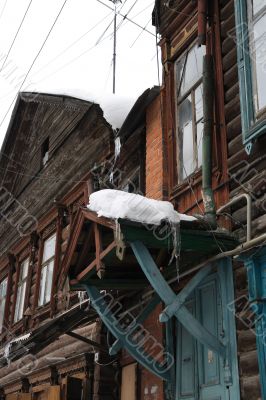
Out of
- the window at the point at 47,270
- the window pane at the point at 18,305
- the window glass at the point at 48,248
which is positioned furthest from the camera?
the window pane at the point at 18,305

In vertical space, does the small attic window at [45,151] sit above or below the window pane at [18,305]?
above

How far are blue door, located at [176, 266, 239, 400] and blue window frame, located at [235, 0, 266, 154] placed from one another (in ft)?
5.21

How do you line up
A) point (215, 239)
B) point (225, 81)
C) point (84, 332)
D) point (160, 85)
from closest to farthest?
1. point (215, 239)
2. point (225, 81)
3. point (160, 85)
4. point (84, 332)

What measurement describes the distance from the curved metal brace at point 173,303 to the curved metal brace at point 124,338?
108 centimetres

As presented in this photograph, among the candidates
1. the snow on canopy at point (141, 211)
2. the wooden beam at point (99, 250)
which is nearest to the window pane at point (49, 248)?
the wooden beam at point (99, 250)

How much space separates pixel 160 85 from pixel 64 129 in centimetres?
523

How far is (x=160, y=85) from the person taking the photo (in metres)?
7.61

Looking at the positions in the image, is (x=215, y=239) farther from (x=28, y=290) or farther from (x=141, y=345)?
(x=28, y=290)

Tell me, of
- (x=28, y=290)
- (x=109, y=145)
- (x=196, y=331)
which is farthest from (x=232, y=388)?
(x=28, y=290)

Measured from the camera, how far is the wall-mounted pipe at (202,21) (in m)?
6.27

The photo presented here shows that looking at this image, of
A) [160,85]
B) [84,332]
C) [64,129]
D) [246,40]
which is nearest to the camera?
[246,40]

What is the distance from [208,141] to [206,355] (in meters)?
2.32

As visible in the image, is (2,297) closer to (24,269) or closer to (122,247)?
(24,269)

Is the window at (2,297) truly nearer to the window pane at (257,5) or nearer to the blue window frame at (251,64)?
the blue window frame at (251,64)
